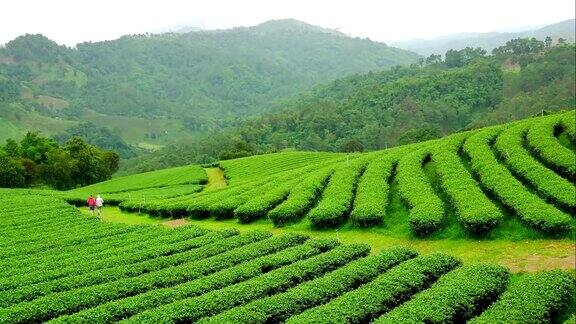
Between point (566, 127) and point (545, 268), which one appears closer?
point (545, 268)

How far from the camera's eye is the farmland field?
17594 millimetres

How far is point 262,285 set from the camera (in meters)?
19.6

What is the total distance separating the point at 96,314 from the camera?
18.2m

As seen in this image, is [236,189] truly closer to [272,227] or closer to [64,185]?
[272,227]

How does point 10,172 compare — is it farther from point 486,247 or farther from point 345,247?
point 486,247

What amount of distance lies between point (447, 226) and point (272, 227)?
424 inches

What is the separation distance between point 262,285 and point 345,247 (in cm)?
536

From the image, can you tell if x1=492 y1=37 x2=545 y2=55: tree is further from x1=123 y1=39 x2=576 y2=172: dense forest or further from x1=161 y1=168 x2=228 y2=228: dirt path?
x1=161 y1=168 x2=228 y2=228: dirt path

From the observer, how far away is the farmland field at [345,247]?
57.7 feet

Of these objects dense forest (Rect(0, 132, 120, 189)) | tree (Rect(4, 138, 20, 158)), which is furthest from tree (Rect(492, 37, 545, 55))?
tree (Rect(4, 138, 20, 158))

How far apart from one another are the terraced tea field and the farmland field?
0.06m

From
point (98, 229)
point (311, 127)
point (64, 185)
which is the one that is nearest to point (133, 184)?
point (64, 185)

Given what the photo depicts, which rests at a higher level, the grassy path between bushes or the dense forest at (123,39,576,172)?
the dense forest at (123,39,576,172)

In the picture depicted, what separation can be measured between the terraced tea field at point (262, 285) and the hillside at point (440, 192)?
4.67 meters
